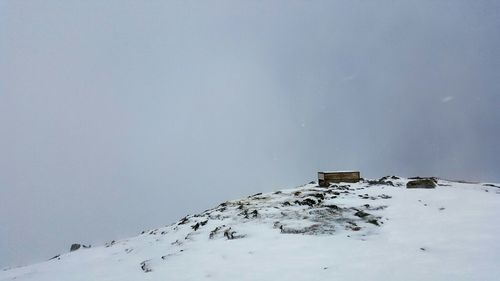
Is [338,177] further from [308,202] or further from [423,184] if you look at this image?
[308,202]

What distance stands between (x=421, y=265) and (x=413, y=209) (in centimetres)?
375

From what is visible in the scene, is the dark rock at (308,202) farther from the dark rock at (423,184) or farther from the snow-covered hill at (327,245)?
the dark rock at (423,184)

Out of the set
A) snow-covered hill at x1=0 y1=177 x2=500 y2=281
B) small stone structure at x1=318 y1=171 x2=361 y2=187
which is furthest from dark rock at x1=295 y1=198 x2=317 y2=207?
small stone structure at x1=318 y1=171 x2=361 y2=187

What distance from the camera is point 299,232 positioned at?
7086mm

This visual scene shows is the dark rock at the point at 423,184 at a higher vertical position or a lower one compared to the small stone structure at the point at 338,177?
lower

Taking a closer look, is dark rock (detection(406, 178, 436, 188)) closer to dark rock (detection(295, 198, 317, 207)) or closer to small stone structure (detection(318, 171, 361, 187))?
small stone structure (detection(318, 171, 361, 187))

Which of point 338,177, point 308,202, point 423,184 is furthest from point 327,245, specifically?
point 338,177

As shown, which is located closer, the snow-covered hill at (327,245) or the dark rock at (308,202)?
the snow-covered hill at (327,245)

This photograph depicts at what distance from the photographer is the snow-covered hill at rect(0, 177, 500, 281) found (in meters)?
4.75

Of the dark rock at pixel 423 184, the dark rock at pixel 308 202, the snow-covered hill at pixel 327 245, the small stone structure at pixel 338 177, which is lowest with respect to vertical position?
the snow-covered hill at pixel 327 245

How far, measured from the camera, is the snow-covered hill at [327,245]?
→ 15.6 ft

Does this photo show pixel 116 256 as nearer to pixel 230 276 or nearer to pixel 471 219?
pixel 230 276

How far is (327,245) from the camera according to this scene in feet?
19.9

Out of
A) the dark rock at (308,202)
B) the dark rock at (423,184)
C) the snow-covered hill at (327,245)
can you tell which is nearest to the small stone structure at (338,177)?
the dark rock at (423,184)
